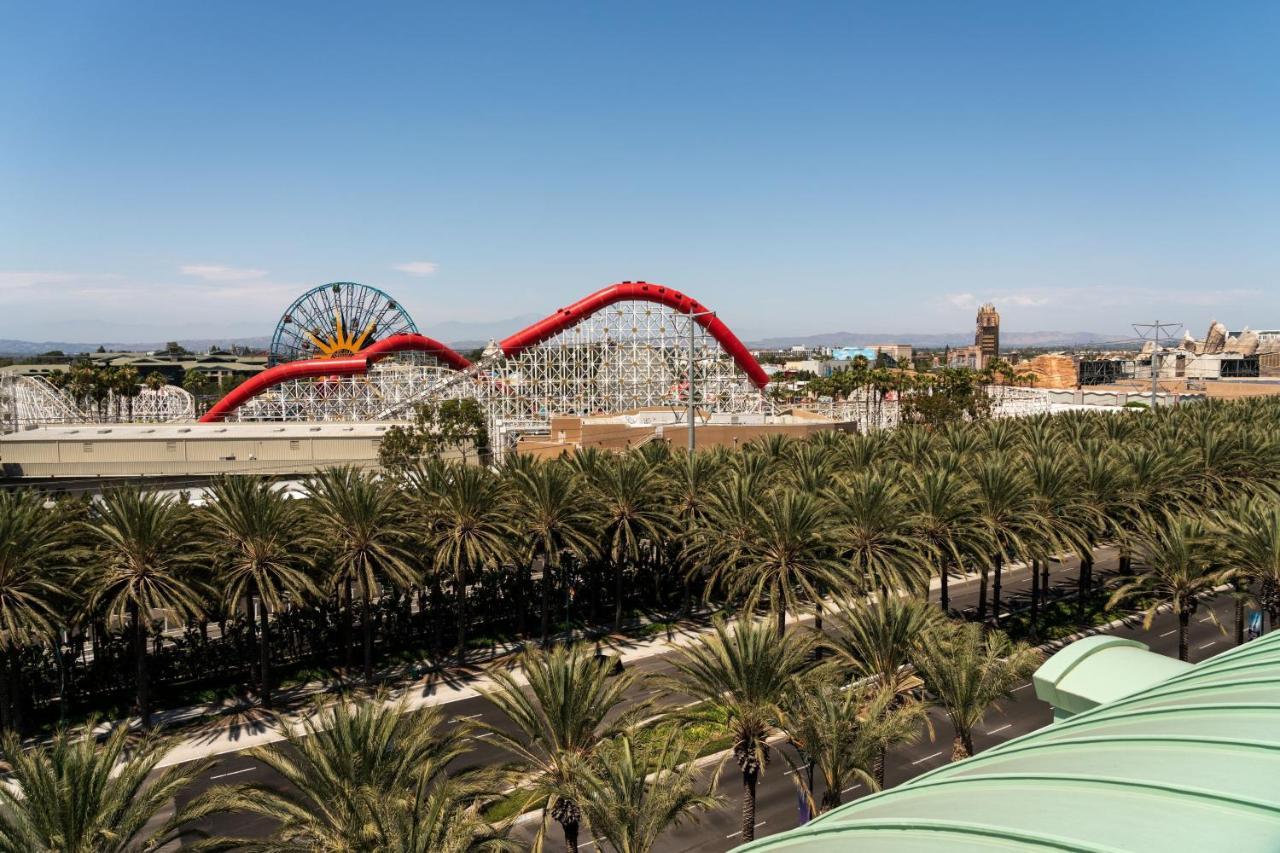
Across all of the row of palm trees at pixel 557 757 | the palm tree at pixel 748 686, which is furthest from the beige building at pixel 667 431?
the palm tree at pixel 748 686

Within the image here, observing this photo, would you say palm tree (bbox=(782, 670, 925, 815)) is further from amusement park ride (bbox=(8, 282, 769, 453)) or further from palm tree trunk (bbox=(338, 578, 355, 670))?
amusement park ride (bbox=(8, 282, 769, 453))

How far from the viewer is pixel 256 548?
25.6 m

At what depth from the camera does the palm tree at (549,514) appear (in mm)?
30375

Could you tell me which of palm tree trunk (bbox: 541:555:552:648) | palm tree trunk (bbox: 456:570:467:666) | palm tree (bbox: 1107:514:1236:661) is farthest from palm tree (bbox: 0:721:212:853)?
A: palm tree (bbox: 1107:514:1236:661)

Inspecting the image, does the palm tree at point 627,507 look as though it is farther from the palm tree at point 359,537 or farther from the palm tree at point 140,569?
the palm tree at point 140,569

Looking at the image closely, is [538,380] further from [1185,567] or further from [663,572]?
[1185,567]

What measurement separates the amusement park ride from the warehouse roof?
207 feet

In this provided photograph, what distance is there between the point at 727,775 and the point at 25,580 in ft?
65.9

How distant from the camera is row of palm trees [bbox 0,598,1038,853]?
12.1 metres

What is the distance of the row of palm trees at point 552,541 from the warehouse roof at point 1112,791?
1462 cm

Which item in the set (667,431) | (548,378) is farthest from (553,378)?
(667,431)

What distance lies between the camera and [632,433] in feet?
187

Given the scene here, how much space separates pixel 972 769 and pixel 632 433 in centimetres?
5003

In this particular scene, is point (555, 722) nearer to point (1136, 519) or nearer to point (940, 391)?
point (1136, 519)
